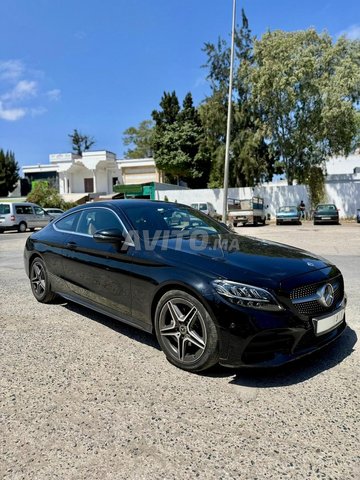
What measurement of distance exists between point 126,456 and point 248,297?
52.4 inches

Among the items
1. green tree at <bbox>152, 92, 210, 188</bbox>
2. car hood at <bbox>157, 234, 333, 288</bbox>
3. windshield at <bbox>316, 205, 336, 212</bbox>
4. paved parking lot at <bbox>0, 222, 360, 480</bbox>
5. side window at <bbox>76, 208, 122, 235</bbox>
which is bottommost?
paved parking lot at <bbox>0, 222, 360, 480</bbox>

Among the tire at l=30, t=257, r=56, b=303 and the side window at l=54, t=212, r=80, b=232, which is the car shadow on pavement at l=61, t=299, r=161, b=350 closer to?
the tire at l=30, t=257, r=56, b=303

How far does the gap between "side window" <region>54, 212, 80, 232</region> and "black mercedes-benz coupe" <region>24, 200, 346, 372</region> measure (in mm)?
233

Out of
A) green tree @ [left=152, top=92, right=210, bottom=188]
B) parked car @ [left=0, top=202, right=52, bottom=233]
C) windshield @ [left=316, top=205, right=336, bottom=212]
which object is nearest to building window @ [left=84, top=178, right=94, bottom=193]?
green tree @ [left=152, top=92, right=210, bottom=188]

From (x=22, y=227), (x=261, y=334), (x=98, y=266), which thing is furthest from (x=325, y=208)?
(x=261, y=334)

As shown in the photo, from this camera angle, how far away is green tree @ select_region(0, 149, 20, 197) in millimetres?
51184

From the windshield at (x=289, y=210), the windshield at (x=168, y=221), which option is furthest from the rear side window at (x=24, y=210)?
the windshield at (x=168, y=221)

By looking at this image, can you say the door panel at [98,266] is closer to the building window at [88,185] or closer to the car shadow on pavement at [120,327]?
the car shadow on pavement at [120,327]

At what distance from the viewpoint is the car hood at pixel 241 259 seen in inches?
116

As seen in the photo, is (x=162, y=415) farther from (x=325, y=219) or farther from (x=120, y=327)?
(x=325, y=219)

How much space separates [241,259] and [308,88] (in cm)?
3006

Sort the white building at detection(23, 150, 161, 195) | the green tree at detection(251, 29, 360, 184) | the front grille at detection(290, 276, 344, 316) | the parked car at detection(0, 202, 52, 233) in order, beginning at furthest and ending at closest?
the white building at detection(23, 150, 161, 195), the green tree at detection(251, 29, 360, 184), the parked car at detection(0, 202, 52, 233), the front grille at detection(290, 276, 344, 316)

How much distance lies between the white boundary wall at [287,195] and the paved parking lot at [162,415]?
2981cm

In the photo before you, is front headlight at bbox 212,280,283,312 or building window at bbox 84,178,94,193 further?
building window at bbox 84,178,94,193
